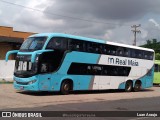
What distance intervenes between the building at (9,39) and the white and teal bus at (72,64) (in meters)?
15.7

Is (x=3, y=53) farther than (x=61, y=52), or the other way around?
(x=3, y=53)

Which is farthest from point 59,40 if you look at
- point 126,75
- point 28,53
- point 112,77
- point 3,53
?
point 3,53

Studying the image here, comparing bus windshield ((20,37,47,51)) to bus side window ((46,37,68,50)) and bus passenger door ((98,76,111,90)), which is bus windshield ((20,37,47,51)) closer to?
bus side window ((46,37,68,50))

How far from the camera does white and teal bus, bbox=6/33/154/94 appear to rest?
21.6 m

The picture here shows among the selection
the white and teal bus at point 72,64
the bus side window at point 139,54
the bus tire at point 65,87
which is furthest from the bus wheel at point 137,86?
the bus tire at point 65,87

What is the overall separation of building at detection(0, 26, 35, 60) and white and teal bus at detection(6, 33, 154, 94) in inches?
620

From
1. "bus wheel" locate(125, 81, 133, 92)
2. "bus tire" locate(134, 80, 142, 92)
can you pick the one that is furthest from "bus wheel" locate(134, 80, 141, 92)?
"bus wheel" locate(125, 81, 133, 92)

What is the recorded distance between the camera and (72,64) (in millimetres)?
23562

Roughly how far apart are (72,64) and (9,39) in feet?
60.5

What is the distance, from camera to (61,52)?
74.6 feet

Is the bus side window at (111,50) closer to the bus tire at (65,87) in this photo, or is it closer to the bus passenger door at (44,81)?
the bus tire at (65,87)

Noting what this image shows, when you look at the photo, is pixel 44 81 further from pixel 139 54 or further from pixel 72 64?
pixel 139 54

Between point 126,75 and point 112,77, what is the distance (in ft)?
7.21

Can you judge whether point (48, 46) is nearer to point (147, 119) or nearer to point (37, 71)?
point (37, 71)
